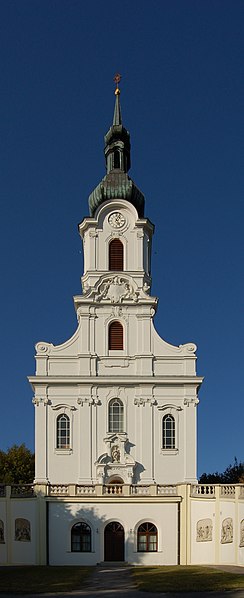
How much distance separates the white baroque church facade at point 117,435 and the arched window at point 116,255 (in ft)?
0.21

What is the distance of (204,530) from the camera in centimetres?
4175

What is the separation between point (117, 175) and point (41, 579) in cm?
2933

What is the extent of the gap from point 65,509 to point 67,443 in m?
6.17

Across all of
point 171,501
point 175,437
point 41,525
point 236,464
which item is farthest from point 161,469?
point 236,464

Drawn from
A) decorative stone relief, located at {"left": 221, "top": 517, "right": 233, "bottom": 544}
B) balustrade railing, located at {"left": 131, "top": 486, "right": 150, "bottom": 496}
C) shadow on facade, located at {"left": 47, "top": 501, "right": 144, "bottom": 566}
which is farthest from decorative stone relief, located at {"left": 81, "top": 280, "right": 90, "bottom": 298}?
decorative stone relief, located at {"left": 221, "top": 517, "right": 233, "bottom": 544}

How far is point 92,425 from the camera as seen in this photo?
48906 millimetres

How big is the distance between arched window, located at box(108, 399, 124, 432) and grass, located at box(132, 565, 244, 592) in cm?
1181

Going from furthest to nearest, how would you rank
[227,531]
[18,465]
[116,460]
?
[18,465] → [116,460] → [227,531]

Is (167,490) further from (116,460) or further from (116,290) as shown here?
(116,290)

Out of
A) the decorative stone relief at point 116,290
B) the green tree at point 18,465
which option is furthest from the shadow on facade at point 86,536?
the green tree at point 18,465

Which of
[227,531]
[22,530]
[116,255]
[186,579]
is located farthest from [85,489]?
[116,255]

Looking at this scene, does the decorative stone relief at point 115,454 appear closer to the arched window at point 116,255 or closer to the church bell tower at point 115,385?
the church bell tower at point 115,385

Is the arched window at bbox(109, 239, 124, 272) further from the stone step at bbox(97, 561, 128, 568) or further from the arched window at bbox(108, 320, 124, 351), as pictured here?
the stone step at bbox(97, 561, 128, 568)

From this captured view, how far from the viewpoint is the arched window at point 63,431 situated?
48562mm
